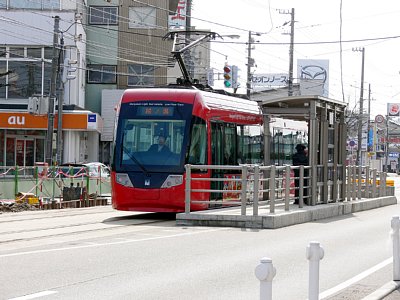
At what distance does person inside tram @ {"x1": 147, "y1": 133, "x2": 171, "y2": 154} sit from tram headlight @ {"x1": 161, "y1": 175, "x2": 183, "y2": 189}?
26.1 inches

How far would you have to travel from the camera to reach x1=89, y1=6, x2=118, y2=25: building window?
55500 millimetres

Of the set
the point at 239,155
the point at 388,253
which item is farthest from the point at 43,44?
the point at 388,253

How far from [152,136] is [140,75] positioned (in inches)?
1438

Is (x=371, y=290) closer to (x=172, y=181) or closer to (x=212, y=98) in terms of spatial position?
(x=172, y=181)

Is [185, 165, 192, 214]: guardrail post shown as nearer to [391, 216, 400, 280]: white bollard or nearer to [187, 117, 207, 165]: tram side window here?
[187, 117, 207, 165]: tram side window

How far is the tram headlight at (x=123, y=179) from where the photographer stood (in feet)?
63.6

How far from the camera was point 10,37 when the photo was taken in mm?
45469

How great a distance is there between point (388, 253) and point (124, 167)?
8027 millimetres

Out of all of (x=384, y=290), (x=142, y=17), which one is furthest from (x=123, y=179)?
(x=142, y=17)

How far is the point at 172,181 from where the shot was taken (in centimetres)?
1905

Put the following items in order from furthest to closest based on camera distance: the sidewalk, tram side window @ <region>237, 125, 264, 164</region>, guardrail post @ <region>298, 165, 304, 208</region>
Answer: tram side window @ <region>237, 125, 264, 164</region>
guardrail post @ <region>298, 165, 304, 208</region>
the sidewalk

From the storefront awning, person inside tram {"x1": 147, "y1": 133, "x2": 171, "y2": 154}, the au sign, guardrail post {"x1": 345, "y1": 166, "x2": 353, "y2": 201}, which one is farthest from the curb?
the au sign

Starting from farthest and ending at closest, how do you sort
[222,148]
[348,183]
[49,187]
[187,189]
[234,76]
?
[234,76]
[49,187]
[348,183]
[222,148]
[187,189]

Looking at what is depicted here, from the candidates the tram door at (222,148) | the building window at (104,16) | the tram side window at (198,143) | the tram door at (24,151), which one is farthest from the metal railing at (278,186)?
the building window at (104,16)
